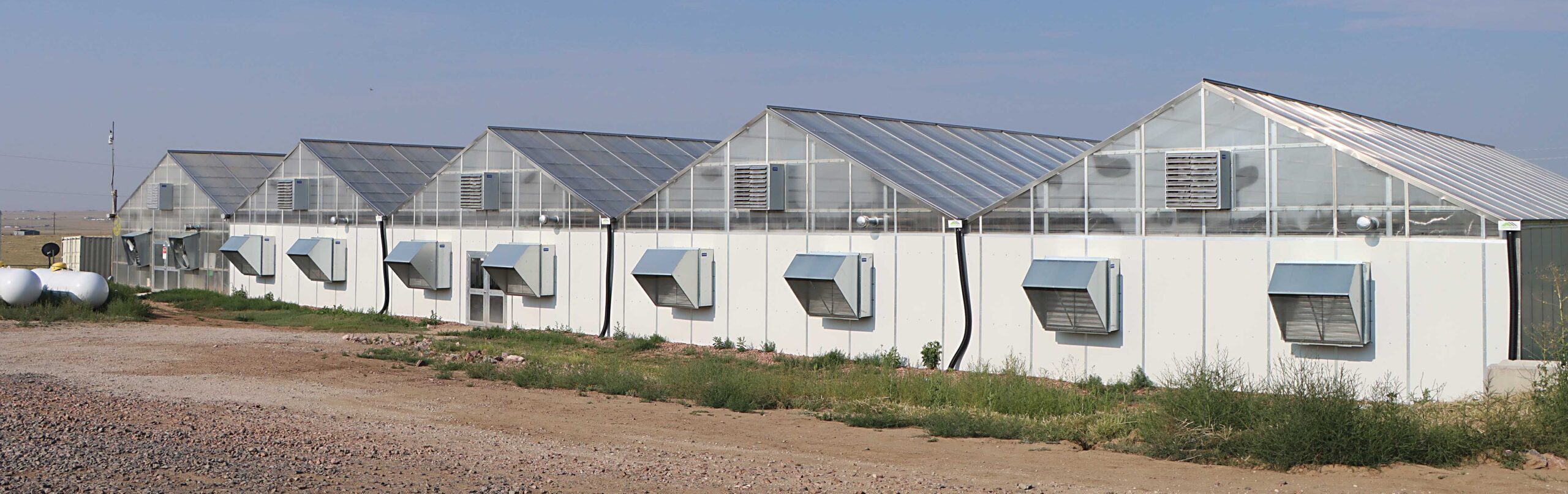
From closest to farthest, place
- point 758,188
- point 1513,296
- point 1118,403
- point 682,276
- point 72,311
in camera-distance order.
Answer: point 1513,296, point 1118,403, point 758,188, point 682,276, point 72,311

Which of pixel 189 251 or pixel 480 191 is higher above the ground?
pixel 480 191

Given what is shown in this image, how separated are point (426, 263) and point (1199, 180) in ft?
58.7

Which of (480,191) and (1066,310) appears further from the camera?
(480,191)

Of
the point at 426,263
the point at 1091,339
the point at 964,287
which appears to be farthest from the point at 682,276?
the point at 426,263

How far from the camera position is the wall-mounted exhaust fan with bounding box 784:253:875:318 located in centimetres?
2020

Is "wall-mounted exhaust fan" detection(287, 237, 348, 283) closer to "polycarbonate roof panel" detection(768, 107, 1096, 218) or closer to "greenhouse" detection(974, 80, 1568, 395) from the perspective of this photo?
"polycarbonate roof panel" detection(768, 107, 1096, 218)

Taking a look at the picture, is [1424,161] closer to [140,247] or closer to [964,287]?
[964,287]

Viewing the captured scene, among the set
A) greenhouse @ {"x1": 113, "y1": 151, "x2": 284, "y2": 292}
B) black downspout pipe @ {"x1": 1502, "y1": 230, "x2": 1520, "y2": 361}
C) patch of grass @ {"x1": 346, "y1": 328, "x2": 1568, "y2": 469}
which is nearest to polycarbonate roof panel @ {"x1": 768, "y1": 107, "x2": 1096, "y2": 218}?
patch of grass @ {"x1": 346, "y1": 328, "x2": 1568, "y2": 469}

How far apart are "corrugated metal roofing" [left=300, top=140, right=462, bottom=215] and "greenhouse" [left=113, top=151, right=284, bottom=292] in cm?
434

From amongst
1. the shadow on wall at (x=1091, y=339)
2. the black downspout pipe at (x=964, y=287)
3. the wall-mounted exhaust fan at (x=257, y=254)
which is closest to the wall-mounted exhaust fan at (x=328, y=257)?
the wall-mounted exhaust fan at (x=257, y=254)

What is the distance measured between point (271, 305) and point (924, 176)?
19818 millimetres

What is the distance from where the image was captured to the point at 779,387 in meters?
16.3

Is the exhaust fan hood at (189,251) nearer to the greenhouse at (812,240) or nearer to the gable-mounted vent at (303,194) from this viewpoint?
the gable-mounted vent at (303,194)

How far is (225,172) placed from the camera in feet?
130
